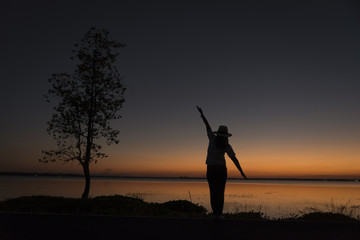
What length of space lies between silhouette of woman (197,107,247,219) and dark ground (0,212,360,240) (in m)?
0.78

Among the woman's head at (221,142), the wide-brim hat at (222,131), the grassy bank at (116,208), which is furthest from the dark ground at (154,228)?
the grassy bank at (116,208)

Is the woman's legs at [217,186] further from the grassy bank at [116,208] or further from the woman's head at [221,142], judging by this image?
the grassy bank at [116,208]

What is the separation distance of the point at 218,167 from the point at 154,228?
2481 millimetres

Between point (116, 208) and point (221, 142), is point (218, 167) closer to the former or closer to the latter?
point (221, 142)

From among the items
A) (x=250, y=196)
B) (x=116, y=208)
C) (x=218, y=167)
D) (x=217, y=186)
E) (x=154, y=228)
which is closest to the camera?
(x=154, y=228)

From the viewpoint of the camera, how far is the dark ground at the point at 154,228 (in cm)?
567

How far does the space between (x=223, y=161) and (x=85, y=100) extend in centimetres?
1914

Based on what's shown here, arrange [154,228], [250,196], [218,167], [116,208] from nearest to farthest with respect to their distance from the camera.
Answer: [154,228] < [218,167] < [116,208] < [250,196]

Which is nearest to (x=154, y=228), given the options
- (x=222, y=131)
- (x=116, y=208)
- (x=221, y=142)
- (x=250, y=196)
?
(x=221, y=142)

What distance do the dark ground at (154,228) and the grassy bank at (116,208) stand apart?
912cm

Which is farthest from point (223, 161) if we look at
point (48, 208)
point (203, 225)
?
point (48, 208)

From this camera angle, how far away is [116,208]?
20.2 meters

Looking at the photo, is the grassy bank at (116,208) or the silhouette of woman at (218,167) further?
the grassy bank at (116,208)

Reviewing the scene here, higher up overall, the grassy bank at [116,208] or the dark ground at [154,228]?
the dark ground at [154,228]
